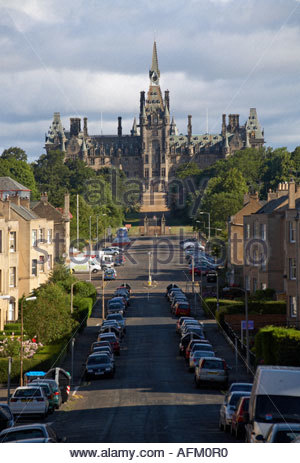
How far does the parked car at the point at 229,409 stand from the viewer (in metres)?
28.2

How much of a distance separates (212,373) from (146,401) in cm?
517

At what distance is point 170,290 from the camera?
276ft

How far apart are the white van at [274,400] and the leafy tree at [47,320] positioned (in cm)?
3262

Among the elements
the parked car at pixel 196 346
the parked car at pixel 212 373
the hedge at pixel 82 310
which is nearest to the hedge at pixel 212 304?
the hedge at pixel 82 310

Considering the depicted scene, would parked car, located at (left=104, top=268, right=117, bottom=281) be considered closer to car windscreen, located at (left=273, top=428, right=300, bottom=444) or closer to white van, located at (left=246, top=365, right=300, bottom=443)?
white van, located at (left=246, top=365, right=300, bottom=443)

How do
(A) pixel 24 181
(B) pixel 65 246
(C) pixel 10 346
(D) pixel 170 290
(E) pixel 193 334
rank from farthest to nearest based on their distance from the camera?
(A) pixel 24 181
(B) pixel 65 246
(D) pixel 170 290
(E) pixel 193 334
(C) pixel 10 346

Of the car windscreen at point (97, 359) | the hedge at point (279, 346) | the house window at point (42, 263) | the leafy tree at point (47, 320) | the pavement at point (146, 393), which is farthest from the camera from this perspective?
the house window at point (42, 263)

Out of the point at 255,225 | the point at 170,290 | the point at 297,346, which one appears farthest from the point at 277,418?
the point at 170,290

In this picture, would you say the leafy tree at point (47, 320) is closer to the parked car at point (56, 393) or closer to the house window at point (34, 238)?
the parked car at point (56, 393)

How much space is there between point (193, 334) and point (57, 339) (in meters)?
9.02

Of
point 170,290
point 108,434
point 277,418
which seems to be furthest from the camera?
point 170,290

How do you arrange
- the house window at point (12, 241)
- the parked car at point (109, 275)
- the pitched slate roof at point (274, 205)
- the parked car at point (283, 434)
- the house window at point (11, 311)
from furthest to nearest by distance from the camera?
the parked car at point (109, 275) → the pitched slate roof at point (274, 205) → the house window at point (12, 241) → the house window at point (11, 311) → the parked car at point (283, 434)

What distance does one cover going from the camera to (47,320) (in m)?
55.1

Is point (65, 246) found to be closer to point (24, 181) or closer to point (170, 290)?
point (170, 290)
